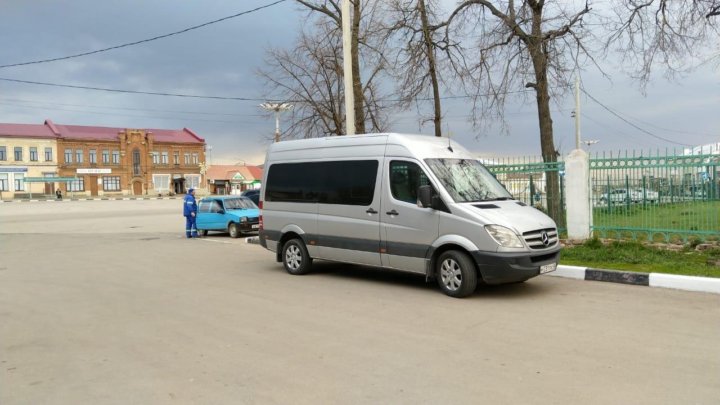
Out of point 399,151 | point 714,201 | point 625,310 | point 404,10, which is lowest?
point 625,310

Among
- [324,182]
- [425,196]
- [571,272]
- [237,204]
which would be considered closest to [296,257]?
[324,182]

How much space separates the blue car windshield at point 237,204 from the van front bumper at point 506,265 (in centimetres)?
1398

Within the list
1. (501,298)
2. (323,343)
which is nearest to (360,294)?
(501,298)

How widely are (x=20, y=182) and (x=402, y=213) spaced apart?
78319 mm

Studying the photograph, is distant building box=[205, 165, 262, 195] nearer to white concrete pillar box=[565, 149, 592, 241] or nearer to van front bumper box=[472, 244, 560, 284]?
white concrete pillar box=[565, 149, 592, 241]

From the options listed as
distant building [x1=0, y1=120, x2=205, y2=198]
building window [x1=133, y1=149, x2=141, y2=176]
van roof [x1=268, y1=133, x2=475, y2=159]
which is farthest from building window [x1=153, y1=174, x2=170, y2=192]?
van roof [x1=268, y1=133, x2=475, y2=159]

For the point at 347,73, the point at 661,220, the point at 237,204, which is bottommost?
the point at 661,220

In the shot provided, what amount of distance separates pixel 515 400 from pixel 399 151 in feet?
17.4

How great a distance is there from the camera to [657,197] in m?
11.1

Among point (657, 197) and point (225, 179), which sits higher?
point (225, 179)

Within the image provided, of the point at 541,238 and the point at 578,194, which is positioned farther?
the point at 578,194

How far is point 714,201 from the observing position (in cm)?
1041

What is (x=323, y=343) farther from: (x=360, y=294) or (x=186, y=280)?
(x=186, y=280)

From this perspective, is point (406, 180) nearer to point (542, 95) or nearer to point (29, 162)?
point (542, 95)
